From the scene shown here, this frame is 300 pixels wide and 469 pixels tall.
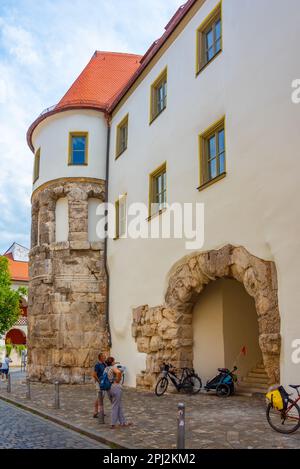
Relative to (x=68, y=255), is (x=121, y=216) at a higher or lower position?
higher

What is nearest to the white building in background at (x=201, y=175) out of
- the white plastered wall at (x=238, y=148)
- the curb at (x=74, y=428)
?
the white plastered wall at (x=238, y=148)

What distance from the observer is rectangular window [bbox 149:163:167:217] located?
48.7 ft

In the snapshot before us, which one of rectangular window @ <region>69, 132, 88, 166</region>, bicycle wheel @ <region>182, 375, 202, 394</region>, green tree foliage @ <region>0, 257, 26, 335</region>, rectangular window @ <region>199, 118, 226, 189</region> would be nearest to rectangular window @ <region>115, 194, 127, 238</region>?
rectangular window @ <region>69, 132, 88, 166</region>

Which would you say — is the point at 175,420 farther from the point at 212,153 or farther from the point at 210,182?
the point at 212,153

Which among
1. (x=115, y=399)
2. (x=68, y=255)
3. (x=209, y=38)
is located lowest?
(x=115, y=399)

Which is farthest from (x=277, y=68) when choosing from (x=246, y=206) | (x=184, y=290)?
(x=184, y=290)

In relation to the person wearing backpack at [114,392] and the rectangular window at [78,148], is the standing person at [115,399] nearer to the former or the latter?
the person wearing backpack at [114,392]

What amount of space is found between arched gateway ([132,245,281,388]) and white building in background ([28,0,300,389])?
0.11 feet

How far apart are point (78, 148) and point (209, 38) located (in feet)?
25.2

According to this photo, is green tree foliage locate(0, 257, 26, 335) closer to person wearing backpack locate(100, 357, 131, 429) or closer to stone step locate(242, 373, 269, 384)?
stone step locate(242, 373, 269, 384)

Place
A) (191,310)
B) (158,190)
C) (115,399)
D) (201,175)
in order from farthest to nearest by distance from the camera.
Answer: (158,190) → (191,310) → (201,175) → (115,399)

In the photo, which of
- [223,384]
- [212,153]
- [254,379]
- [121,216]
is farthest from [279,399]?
[121,216]

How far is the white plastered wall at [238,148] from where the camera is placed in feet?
31.4

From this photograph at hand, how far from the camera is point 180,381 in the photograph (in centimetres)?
1326
